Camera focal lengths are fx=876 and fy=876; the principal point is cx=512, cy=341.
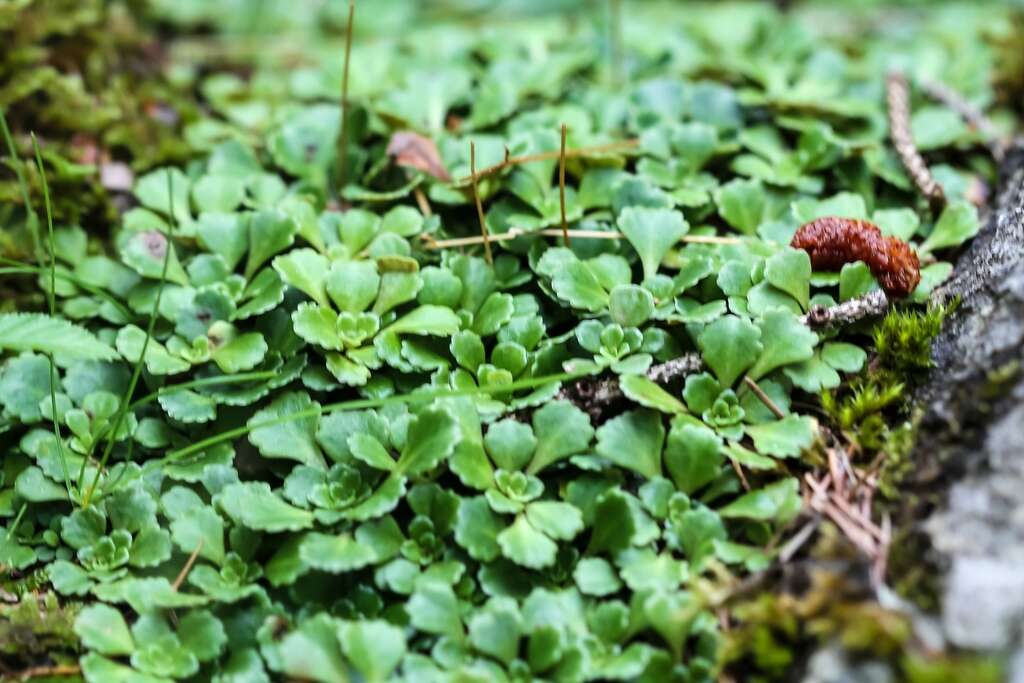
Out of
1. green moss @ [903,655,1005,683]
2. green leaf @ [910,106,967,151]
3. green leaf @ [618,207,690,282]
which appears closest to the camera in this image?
green moss @ [903,655,1005,683]

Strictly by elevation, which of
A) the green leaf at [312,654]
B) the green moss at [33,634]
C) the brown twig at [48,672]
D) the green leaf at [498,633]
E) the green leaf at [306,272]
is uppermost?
the green leaf at [306,272]

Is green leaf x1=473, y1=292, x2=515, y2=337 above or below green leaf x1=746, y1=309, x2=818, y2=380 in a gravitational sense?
below

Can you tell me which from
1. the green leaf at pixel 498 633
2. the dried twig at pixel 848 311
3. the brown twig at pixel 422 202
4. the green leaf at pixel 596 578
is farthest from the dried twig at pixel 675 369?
the brown twig at pixel 422 202

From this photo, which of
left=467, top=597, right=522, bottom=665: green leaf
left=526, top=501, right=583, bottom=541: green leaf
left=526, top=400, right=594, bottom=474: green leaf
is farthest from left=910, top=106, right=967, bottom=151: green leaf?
left=467, top=597, right=522, bottom=665: green leaf

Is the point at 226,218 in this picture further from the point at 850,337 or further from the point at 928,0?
the point at 928,0

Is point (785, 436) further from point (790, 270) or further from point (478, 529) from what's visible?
point (478, 529)

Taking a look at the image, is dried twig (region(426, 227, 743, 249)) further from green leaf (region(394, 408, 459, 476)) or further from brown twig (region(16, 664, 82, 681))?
brown twig (region(16, 664, 82, 681))

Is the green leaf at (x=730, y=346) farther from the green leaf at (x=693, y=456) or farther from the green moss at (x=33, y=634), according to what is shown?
the green moss at (x=33, y=634)
